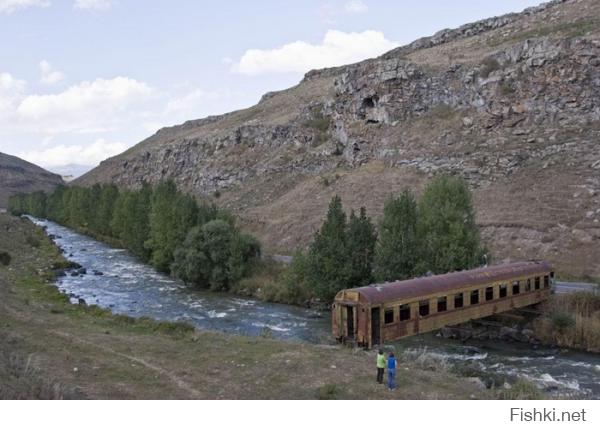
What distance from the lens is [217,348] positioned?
2478 centimetres

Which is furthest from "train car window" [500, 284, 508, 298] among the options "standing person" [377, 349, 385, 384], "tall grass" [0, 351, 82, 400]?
"tall grass" [0, 351, 82, 400]

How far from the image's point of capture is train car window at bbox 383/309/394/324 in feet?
87.1

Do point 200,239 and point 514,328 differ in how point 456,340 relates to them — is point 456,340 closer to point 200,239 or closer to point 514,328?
point 514,328

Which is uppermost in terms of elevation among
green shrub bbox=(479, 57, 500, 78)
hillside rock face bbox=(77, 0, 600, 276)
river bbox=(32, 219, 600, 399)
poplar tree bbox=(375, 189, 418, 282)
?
green shrub bbox=(479, 57, 500, 78)

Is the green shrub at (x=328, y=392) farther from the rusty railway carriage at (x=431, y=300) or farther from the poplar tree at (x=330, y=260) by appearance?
the poplar tree at (x=330, y=260)

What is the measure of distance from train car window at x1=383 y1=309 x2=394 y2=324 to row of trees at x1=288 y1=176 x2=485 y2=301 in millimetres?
12556

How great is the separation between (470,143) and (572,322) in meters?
41.0

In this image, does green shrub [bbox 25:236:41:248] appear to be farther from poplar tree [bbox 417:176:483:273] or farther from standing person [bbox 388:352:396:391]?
standing person [bbox 388:352:396:391]

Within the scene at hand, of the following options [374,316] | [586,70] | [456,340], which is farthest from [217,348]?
[586,70]

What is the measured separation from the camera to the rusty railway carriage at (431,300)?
1031 inches

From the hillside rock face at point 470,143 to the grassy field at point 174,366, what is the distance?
2793 cm

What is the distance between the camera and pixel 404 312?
27.8m

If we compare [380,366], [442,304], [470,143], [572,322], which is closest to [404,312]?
[442,304]

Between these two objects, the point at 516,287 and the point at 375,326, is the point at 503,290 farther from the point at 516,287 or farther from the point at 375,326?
the point at 375,326
